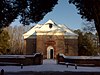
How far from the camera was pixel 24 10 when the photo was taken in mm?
17469

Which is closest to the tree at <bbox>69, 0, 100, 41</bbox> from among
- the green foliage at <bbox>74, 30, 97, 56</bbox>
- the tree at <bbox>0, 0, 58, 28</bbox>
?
the tree at <bbox>0, 0, 58, 28</bbox>

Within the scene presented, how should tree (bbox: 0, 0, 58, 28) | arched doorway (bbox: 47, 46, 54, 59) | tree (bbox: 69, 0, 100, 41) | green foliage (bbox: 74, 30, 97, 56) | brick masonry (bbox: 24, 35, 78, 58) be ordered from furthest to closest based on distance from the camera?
green foliage (bbox: 74, 30, 97, 56) → brick masonry (bbox: 24, 35, 78, 58) → arched doorway (bbox: 47, 46, 54, 59) → tree (bbox: 0, 0, 58, 28) → tree (bbox: 69, 0, 100, 41)

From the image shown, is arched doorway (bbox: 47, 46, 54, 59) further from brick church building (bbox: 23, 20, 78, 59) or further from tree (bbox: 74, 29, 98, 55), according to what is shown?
tree (bbox: 74, 29, 98, 55)

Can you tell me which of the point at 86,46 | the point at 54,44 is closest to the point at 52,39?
the point at 54,44

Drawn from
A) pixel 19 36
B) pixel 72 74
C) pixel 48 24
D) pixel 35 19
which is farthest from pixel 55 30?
pixel 19 36

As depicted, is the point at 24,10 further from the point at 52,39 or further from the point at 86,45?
the point at 86,45

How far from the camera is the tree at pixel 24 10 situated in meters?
17.0

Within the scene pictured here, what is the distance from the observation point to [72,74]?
2491cm

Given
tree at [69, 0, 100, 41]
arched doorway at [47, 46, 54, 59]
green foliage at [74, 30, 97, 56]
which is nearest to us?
tree at [69, 0, 100, 41]

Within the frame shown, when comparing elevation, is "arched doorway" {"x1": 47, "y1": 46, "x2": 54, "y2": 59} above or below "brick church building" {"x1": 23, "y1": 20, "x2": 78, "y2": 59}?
below

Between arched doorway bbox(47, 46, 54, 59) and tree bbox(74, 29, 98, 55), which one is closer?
arched doorway bbox(47, 46, 54, 59)

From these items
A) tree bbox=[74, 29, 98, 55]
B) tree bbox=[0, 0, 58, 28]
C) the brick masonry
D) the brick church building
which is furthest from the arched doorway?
tree bbox=[0, 0, 58, 28]

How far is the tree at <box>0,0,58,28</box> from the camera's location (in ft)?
55.6

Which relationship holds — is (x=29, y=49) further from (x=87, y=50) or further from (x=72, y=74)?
(x=72, y=74)
